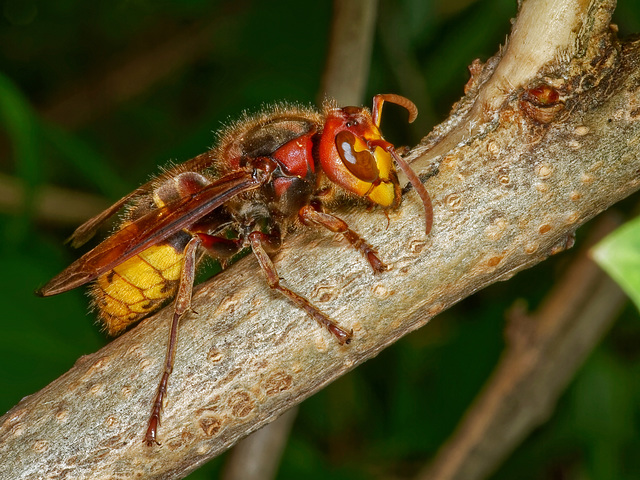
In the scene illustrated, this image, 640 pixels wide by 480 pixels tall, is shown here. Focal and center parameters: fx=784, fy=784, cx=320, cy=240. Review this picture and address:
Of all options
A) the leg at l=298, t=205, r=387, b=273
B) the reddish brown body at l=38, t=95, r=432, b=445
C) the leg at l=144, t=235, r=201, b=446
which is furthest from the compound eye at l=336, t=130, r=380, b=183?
the leg at l=144, t=235, r=201, b=446

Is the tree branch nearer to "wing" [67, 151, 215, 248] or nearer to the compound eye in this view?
the compound eye

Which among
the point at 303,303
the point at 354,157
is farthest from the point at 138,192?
the point at 303,303

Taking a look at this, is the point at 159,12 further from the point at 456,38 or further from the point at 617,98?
the point at 617,98

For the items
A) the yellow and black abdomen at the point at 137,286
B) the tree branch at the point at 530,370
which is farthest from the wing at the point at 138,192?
the tree branch at the point at 530,370

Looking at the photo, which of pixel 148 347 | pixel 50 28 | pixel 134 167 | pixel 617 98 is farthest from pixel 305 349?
pixel 50 28

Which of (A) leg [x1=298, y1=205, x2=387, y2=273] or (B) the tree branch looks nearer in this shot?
(A) leg [x1=298, y1=205, x2=387, y2=273]

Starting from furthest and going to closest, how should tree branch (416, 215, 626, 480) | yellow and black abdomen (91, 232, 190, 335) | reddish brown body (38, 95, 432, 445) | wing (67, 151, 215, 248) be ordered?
tree branch (416, 215, 626, 480) → wing (67, 151, 215, 248) → yellow and black abdomen (91, 232, 190, 335) → reddish brown body (38, 95, 432, 445)
